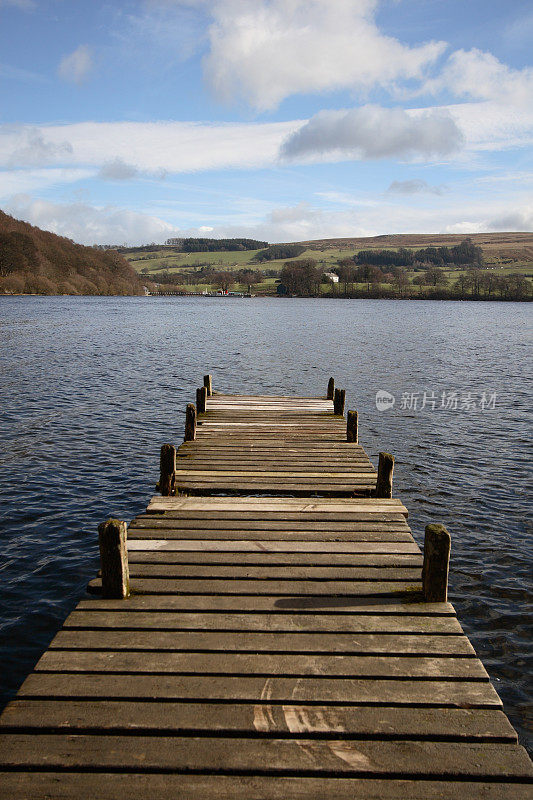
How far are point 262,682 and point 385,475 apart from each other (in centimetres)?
548

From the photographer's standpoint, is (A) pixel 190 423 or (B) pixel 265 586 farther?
(A) pixel 190 423

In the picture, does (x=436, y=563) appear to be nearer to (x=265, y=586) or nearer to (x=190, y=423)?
(x=265, y=586)

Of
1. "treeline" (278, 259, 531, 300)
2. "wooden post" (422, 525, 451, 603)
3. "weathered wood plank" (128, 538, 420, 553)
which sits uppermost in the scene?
"treeline" (278, 259, 531, 300)

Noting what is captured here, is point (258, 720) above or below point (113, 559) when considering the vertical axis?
below

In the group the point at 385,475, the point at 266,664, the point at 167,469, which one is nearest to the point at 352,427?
the point at 385,475

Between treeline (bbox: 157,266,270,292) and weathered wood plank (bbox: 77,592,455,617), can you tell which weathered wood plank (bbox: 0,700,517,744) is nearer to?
weathered wood plank (bbox: 77,592,455,617)

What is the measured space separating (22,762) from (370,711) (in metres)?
2.53

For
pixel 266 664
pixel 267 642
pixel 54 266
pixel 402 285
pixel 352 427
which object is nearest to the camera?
pixel 266 664

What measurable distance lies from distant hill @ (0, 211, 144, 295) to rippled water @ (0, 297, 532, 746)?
102m

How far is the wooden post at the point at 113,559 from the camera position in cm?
578

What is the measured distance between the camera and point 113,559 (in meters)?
5.85

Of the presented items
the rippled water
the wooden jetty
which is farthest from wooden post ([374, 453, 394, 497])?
the rippled water

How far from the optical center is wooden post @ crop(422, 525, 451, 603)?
18.9 feet

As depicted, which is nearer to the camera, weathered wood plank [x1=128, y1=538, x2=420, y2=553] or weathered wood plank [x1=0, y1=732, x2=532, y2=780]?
weathered wood plank [x1=0, y1=732, x2=532, y2=780]
